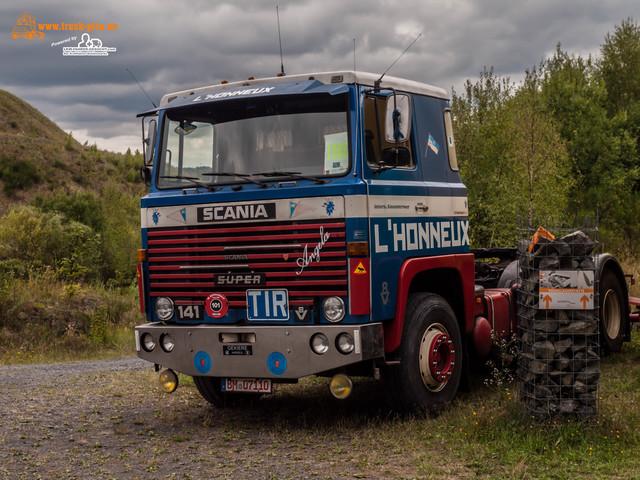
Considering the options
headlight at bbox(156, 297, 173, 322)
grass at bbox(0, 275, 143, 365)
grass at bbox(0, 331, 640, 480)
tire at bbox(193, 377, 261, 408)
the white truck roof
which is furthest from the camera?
grass at bbox(0, 275, 143, 365)

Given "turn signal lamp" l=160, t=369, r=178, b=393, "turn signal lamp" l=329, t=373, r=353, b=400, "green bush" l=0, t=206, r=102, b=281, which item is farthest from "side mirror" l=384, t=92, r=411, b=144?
"green bush" l=0, t=206, r=102, b=281

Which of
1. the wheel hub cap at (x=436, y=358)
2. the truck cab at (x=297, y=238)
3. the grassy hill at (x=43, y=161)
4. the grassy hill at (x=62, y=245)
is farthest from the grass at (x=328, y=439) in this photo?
the grassy hill at (x=43, y=161)

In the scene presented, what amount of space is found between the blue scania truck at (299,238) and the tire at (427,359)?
0.02m

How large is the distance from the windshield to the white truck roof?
0.61 feet

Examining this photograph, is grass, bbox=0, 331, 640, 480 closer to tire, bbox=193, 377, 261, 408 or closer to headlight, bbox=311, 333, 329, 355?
tire, bbox=193, 377, 261, 408

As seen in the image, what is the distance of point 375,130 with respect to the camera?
22.1ft

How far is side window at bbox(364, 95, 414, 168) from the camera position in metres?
6.64

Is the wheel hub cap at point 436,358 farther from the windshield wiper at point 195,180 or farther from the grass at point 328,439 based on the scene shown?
the windshield wiper at point 195,180

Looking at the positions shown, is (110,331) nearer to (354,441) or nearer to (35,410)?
(35,410)

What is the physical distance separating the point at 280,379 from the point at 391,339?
1.03 metres

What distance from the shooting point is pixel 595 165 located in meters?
34.5

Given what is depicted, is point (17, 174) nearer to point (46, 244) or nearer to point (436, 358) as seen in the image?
point (46, 244)

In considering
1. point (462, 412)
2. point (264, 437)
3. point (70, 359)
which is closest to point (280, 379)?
point (264, 437)

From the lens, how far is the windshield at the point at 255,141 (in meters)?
6.64
